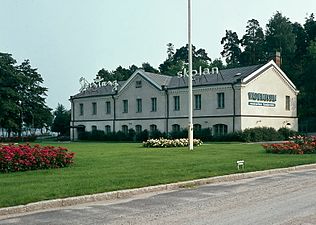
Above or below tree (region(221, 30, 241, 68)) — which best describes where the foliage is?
below

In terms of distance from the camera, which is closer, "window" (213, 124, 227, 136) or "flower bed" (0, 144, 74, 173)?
"flower bed" (0, 144, 74, 173)

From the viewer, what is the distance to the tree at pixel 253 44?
111m

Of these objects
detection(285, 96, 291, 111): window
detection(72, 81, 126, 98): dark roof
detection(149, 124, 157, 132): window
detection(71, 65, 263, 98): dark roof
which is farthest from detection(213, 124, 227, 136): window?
detection(72, 81, 126, 98): dark roof

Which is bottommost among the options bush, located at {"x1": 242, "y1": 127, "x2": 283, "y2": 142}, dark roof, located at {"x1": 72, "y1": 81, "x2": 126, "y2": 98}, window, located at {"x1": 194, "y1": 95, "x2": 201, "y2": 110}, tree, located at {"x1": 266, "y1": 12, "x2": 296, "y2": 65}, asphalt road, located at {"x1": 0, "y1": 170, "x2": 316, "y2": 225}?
asphalt road, located at {"x1": 0, "y1": 170, "x2": 316, "y2": 225}

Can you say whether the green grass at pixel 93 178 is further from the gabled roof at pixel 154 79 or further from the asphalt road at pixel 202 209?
the gabled roof at pixel 154 79

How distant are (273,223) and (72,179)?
699 centimetres

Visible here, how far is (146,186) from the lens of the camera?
1284 centimetres

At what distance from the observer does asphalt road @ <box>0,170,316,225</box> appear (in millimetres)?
8727

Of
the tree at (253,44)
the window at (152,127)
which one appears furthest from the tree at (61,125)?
the tree at (253,44)

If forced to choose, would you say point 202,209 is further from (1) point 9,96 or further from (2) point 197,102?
(1) point 9,96

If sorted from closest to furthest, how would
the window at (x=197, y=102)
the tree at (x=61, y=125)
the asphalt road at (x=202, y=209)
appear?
1. the asphalt road at (x=202, y=209)
2. the window at (x=197, y=102)
3. the tree at (x=61, y=125)

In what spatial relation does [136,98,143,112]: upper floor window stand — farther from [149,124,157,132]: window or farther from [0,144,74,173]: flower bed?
[0,144,74,173]: flower bed

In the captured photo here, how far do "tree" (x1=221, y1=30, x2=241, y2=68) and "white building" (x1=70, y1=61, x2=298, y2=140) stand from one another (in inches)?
2412

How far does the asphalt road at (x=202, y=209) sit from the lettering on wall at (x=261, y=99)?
38356 mm
